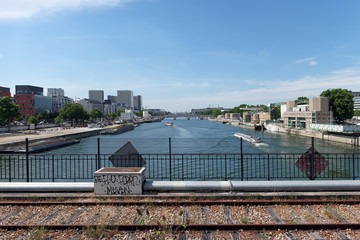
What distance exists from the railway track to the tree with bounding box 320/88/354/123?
7633 cm

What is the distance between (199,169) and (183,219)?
17.1 m

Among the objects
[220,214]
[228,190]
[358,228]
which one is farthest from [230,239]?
[358,228]

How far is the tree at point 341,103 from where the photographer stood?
6856 centimetres

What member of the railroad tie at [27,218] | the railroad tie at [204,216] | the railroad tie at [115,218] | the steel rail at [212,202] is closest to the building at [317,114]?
the steel rail at [212,202]

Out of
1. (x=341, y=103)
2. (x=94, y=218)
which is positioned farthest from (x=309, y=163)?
(x=341, y=103)

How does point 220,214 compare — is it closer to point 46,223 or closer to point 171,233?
point 171,233

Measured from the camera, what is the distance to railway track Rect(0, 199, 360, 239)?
17.6 feet

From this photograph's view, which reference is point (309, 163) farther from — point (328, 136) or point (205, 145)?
point (328, 136)

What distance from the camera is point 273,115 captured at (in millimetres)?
126438

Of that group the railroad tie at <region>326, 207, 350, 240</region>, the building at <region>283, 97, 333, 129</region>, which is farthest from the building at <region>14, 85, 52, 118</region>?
the railroad tie at <region>326, 207, 350, 240</region>

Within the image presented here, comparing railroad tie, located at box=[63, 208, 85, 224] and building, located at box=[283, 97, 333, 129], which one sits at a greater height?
building, located at box=[283, 97, 333, 129]

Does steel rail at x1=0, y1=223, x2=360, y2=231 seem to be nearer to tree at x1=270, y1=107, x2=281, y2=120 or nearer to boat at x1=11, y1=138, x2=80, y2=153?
boat at x1=11, y1=138, x2=80, y2=153

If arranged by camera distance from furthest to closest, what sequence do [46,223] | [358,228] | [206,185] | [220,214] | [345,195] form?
[206,185] < [345,195] < [220,214] < [46,223] < [358,228]

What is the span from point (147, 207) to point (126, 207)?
2.13 feet
